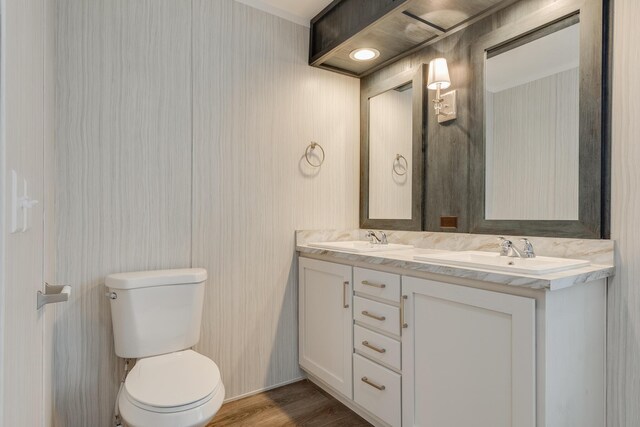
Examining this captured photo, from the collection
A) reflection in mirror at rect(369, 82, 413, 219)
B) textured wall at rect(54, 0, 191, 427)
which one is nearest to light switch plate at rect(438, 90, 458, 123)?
reflection in mirror at rect(369, 82, 413, 219)

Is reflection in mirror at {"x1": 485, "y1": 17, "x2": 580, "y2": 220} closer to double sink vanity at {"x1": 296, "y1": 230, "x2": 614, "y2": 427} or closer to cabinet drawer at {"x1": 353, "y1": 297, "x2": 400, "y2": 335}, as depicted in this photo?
double sink vanity at {"x1": 296, "y1": 230, "x2": 614, "y2": 427}

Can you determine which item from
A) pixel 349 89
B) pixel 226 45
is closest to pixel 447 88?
pixel 349 89

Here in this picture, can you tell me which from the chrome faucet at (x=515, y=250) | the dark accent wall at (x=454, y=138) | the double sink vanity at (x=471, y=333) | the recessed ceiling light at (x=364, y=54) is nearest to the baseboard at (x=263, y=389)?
the double sink vanity at (x=471, y=333)

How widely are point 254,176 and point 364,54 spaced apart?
3.53 feet

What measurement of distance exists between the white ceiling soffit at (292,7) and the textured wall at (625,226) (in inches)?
61.7

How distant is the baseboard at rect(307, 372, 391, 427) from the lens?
1.81 metres

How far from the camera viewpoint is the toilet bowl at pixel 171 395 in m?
1.30

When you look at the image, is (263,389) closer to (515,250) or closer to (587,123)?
(515,250)

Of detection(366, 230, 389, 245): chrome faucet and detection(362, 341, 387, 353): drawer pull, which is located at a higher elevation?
detection(366, 230, 389, 245): chrome faucet

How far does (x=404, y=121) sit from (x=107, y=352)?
2.15 meters

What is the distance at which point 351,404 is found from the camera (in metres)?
1.98

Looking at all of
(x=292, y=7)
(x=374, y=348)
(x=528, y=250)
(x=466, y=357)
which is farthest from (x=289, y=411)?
(x=292, y=7)

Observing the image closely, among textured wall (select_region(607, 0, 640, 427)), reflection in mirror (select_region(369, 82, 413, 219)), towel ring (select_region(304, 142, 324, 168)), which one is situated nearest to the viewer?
textured wall (select_region(607, 0, 640, 427))

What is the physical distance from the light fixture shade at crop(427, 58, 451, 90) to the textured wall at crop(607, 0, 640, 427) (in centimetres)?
73
